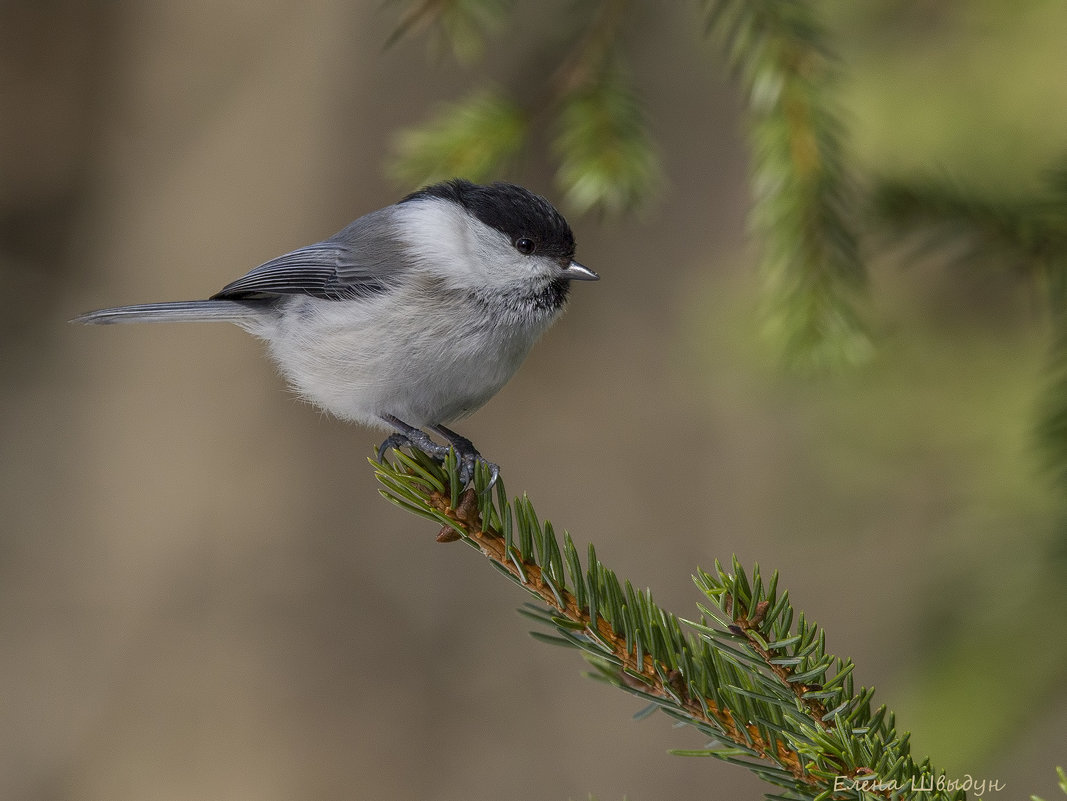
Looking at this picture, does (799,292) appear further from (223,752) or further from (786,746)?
(223,752)

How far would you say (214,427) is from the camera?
3105 mm

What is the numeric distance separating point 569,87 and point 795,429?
0.95 meters

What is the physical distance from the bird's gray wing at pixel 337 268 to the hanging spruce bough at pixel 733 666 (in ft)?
2.32

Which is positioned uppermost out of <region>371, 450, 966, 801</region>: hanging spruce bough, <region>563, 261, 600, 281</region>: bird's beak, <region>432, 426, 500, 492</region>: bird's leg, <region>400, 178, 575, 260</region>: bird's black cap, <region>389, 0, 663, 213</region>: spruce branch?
<region>389, 0, 663, 213</region>: spruce branch

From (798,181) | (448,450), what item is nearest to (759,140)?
(798,181)

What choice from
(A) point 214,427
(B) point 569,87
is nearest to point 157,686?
(A) point 214,427

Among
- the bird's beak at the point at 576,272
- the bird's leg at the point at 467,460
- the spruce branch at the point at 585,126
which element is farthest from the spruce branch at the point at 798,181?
the bird's leg at the point at 467,460

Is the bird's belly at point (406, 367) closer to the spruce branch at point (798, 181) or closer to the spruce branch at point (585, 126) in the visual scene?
the spruce branch at point (585, 126)

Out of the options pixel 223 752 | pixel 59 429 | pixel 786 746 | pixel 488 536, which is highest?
A: pixel 59 429

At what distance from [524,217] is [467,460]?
0.50m

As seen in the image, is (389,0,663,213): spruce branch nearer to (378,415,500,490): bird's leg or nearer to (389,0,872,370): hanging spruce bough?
(389,0,872,370): hanging spruce bough

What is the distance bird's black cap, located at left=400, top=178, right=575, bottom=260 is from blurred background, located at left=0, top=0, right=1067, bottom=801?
116 centimetres

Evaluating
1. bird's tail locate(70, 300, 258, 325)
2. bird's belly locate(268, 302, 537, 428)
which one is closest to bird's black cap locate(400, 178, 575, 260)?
bird's belly locate(268, 302, 537, 428)

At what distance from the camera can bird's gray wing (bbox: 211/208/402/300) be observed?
1.83 metres
